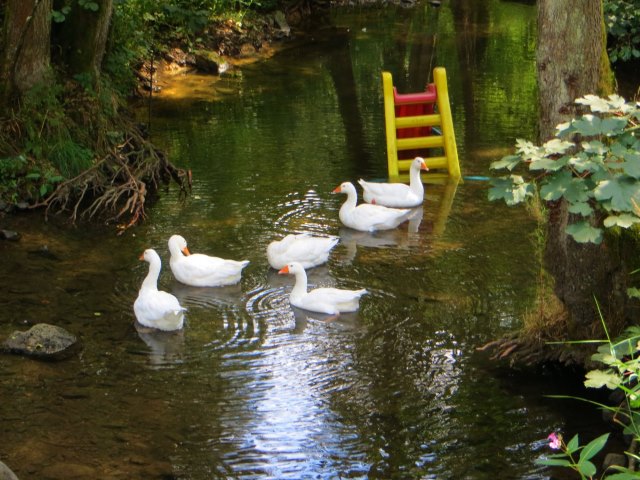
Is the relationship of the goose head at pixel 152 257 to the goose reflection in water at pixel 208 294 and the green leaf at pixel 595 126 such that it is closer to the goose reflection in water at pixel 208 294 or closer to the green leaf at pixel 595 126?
the goose reflection in water at pixel 208 294

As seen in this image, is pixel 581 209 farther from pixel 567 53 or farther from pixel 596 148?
pixel 567 53

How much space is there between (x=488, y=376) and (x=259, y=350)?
1.79 m

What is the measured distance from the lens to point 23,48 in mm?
11383

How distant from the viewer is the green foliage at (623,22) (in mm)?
16609

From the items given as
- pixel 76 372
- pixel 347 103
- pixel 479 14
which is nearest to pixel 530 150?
pixel 76 372

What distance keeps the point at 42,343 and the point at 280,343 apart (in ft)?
6.12

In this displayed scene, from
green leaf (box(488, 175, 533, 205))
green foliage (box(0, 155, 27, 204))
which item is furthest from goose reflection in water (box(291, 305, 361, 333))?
green foliage (box(0, 155, 27, 204))

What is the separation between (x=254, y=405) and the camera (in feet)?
22.7

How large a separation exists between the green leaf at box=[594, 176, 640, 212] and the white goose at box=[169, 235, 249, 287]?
4397 mm

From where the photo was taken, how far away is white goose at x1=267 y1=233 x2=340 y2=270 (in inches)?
361

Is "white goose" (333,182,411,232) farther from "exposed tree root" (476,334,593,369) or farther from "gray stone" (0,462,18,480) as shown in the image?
"gray stone" (0,462,18,480)

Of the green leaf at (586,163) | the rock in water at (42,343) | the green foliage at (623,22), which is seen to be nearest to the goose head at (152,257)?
the rock in water at (42,343)

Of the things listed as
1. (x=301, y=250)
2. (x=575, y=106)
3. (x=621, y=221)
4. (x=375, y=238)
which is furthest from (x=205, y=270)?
(x=621, y=221)

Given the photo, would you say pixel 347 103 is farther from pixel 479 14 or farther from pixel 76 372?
pixel 479 14
